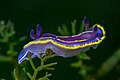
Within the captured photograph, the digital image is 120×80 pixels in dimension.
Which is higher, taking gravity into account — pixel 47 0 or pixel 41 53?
pixel 47 0

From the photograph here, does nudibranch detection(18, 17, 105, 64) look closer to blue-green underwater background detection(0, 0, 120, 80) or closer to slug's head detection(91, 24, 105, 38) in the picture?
slug's head detection(91, 24, 105, 38)

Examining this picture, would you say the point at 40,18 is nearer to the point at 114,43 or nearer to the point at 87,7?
the point at 87,7

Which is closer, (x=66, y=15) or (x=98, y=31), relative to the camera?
(x=98, y=31)

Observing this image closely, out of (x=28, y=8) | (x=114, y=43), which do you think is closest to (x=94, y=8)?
(x=114, y=43)

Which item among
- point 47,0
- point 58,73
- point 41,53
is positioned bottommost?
point 58,73

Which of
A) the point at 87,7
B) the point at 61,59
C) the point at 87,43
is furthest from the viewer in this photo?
the point at 87,7

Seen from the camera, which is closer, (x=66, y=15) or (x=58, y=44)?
(x=58, y=44)

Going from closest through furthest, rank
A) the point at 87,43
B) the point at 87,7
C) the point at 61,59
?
the point at 87,43 → the point at 61,59 → the point at 87,7

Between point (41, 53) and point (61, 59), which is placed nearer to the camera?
point (41, 53)

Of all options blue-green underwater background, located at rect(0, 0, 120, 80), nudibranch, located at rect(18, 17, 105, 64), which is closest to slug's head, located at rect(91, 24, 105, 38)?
nudibranch, located at rect(18, 17, 105, 64)

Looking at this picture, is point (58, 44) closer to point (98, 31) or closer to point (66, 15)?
point (98, 31)

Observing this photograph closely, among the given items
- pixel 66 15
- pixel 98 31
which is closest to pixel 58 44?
pixel 98 31
